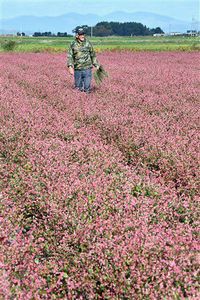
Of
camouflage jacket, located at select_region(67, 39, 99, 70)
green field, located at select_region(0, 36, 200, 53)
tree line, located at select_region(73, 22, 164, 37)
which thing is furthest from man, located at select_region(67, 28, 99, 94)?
tree line, located at select_region(73, 22, 164, 37)

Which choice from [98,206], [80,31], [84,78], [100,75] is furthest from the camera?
[100,75]

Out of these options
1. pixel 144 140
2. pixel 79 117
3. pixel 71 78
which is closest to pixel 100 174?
pixel 144 140

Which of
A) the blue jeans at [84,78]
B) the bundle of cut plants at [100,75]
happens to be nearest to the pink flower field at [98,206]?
the blue jeans at [84,78]

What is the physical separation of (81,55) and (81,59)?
0.09 metres

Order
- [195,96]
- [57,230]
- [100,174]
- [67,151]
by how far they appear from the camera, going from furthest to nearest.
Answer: [195,96], [67,151], [100,174], [57,230]

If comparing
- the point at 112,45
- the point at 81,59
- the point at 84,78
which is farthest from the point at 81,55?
the point at 112,45

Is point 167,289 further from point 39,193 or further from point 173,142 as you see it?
point 173,142

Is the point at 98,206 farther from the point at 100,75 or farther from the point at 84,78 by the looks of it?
the point at 100,75

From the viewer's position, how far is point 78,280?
9.27ft

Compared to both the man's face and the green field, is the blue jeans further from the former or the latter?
the green field

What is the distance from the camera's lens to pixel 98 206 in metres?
3.71

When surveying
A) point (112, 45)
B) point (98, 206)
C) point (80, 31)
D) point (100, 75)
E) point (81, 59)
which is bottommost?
point (112, 45)

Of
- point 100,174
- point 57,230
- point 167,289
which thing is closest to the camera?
point 167,289

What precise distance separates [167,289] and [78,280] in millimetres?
607
